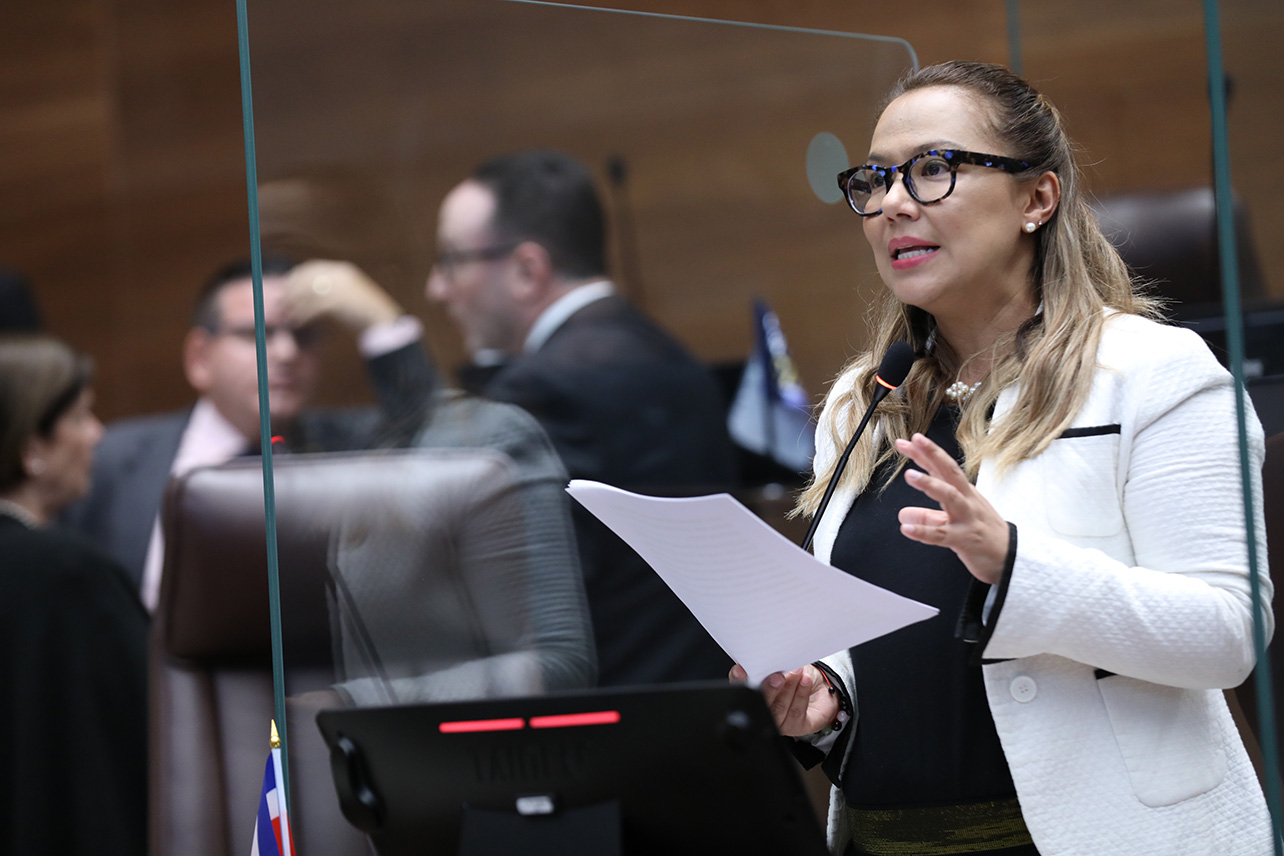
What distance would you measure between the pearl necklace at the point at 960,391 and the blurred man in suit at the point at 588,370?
2.20 feet

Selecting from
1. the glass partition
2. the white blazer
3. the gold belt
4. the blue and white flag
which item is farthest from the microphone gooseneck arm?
the blue and white flag

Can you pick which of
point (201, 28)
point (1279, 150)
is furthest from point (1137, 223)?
point (201, 28)

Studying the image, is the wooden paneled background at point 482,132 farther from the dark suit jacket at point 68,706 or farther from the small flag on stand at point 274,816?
the dark suit jacket at point 68,706

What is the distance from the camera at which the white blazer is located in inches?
43.3

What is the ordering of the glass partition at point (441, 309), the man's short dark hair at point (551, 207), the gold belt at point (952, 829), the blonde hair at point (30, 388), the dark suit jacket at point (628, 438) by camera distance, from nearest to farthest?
1. the gold belt at point (952, 829)
2. the glass partition at point (441, 309)
3. the dark suit jacket at point (628, 438)
4. the man's short dark hair at point (551, 207)
5. the blonde hair at point (30, 388)

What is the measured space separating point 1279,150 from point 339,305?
44.6 inches

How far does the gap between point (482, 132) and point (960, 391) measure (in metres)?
1.23

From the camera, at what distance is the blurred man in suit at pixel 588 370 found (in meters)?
1.93

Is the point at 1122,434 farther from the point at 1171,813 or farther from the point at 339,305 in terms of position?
the point at 339,305

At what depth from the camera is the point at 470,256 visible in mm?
2016

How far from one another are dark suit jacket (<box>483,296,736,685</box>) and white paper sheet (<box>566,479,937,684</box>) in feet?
2.28

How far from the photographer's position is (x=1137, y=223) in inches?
76.8

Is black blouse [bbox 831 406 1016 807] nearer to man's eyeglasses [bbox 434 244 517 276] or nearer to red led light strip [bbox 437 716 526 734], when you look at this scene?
red led light strip [bbox 437 716 526 734]

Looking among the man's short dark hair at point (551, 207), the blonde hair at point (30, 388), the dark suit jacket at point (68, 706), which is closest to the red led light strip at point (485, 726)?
the man's short dark hair at point (551, 207)
